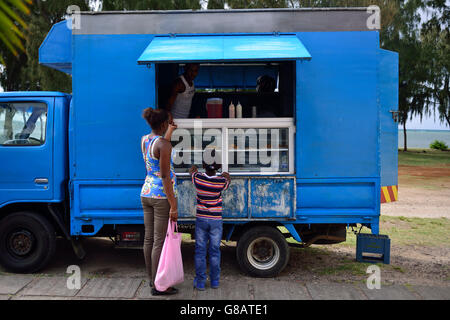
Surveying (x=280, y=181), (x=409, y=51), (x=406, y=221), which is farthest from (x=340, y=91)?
(x=409, y=51)

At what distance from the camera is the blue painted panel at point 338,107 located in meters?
4.89

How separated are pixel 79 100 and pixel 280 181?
2545mm

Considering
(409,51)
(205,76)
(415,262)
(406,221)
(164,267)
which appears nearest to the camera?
(164,267)

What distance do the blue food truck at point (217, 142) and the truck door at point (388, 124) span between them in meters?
0.20

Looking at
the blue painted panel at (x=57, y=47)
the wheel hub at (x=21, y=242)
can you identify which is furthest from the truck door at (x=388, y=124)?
the wheel hub at (x=21, y=242)

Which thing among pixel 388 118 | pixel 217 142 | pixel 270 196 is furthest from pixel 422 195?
pixel 217 142

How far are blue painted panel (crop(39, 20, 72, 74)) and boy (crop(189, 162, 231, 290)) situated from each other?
2.22 meters

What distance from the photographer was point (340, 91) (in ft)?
16.1

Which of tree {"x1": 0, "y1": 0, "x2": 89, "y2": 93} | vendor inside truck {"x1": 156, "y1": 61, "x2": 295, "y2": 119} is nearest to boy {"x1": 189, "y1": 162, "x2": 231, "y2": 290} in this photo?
vendor inside truck {"x1": 156, "y1": 61, "x2": 295, "y2": 119}

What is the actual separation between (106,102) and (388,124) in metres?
3.46

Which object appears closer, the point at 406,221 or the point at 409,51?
the point at 406,221

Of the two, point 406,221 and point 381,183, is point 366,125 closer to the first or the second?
point 381,183

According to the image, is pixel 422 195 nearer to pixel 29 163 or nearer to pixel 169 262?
pixel 169 262

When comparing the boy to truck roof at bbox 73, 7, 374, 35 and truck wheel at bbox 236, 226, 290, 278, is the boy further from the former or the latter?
truck roof at bbox 73, 7, 374, 35
